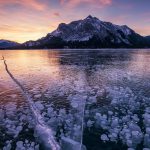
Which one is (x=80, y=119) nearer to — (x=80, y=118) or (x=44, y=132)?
(x=80, y=118)

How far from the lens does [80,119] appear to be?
1355cm

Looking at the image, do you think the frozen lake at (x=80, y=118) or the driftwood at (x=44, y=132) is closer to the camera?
the driftwood at (x=44, y=132)

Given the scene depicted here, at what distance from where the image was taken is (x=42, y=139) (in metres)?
11.3

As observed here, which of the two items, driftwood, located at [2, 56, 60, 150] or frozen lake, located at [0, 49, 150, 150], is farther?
frozen lake, located at [0, 49, 150, 150]

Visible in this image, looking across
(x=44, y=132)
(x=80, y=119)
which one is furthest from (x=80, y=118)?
(x=44, y=132)

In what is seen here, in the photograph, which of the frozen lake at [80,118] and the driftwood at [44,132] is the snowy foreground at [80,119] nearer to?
the frozen lake at [80,118]

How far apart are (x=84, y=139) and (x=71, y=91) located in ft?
32.5

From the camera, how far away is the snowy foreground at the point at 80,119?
36.1 feet

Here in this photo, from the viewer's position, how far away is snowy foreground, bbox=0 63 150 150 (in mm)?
10992

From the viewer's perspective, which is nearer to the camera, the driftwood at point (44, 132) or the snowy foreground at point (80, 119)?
the driftwood at point (44, 132)

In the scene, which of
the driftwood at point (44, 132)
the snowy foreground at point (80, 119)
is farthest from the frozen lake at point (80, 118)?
the driftwood at point (44, 132)

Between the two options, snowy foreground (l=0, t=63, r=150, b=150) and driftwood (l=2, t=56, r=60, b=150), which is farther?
snowy foreground (l=0, t=63, r=150, b=150)

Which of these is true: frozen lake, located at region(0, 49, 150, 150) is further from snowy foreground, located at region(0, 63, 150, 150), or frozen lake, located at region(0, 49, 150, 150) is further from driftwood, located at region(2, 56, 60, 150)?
driftwood, located at region(2, 56, 60, 150)

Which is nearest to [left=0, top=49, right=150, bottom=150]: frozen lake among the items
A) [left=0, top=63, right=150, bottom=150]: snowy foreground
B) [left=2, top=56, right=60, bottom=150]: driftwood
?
[left=0, top=63, right=150, bottom=150]: snowy foreground
